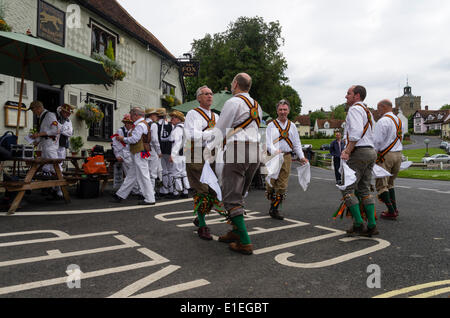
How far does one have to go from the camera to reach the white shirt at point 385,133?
18.1 feet

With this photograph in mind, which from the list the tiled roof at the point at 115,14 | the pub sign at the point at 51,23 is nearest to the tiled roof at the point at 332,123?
the tiled roof at the point at 115,14

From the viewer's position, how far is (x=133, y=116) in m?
6.88

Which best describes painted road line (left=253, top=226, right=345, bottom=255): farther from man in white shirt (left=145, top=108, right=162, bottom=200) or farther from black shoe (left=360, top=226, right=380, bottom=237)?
man in white shirt (left=145, top=108, right=162, bottom=200)

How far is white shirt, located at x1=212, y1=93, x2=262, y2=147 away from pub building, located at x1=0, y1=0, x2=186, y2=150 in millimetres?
8126

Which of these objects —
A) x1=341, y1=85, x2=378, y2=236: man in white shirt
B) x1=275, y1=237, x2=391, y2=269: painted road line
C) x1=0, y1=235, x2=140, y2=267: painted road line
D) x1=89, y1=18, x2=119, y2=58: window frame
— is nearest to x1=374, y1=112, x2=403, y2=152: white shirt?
x1=341, y1=85, x2=378, y2=236: man in white shirt

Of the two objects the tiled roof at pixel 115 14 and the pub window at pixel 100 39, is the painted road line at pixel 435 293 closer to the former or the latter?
the tiled roof at pixel 115 14

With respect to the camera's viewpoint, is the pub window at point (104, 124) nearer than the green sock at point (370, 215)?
No

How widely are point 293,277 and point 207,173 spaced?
154 cm

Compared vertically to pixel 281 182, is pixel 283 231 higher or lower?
lower

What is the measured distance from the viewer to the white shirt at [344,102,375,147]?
432 cm

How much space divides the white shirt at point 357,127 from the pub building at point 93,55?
9136mm

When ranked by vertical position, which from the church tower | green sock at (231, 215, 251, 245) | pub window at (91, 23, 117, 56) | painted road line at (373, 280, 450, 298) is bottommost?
painted road line at (373, 280, 450, 298)

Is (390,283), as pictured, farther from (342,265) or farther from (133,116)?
(133,116)
